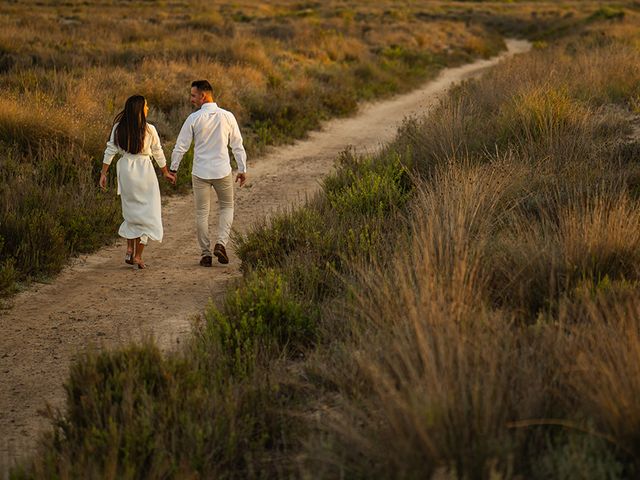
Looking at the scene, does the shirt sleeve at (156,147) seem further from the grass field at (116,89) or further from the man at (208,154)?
the grass field at (116,89)

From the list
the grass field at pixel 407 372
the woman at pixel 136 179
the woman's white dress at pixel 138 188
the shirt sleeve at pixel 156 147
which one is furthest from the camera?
the shirt sleeve at pixel 156 147

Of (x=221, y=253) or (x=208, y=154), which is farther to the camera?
(x=221, y=253)

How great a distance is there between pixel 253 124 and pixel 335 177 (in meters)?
5.29

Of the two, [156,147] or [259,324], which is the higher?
[156,147]

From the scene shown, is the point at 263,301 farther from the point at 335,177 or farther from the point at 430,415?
the point at 335,177

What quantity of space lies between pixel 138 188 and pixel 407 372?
185 inches

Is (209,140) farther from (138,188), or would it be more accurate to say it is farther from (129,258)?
(129,258)

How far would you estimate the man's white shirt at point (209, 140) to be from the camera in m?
7.57

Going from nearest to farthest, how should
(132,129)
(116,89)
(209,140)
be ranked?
(132,129), (209,140), (116,89)

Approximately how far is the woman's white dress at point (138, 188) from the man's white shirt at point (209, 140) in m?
0.30

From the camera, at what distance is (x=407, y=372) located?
3.84m

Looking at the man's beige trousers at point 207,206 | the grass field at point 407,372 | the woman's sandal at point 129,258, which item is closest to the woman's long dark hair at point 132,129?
the man's beige trousers at point 207,206

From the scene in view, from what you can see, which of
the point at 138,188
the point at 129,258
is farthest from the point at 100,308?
the point at 138,188

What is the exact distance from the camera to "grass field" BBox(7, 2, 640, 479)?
3.31 meters
